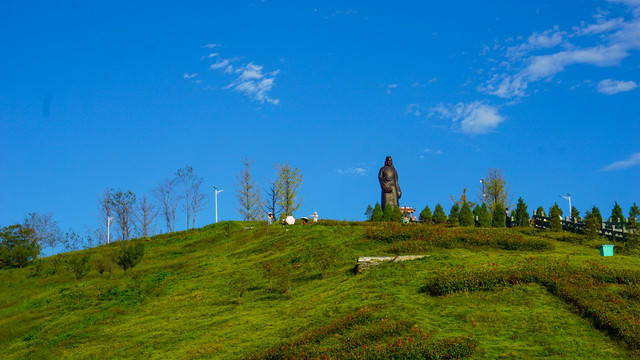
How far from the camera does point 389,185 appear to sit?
45.1 metres

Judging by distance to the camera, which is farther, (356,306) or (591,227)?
(591,227)

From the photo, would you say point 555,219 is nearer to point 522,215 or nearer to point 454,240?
point 522,215

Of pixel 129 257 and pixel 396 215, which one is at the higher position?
pixel 396 215

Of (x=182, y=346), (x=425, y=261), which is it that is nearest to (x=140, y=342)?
(x=182, y=346)

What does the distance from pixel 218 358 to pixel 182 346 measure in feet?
7.96

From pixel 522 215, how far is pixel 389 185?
11.2 metres

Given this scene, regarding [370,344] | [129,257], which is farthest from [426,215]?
[370,344]

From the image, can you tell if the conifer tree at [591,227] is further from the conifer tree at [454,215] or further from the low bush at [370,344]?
the low bush at [370,344]

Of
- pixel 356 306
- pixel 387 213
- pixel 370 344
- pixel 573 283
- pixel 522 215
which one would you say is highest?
pixel 387 213

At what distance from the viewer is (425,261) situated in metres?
19.5

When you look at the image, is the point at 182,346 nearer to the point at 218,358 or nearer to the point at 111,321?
the point at 218,358

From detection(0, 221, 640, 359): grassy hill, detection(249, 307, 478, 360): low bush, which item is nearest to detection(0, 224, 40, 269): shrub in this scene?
detection(0, 221, 640, 359): grassy hill

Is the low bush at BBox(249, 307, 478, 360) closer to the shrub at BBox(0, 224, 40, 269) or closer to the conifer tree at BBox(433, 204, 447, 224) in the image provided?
the conifer tree at BBox(433, 204, 447, 224)

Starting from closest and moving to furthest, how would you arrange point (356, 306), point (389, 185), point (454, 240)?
point (356, 306), point (454, 240), point (389, 185)
